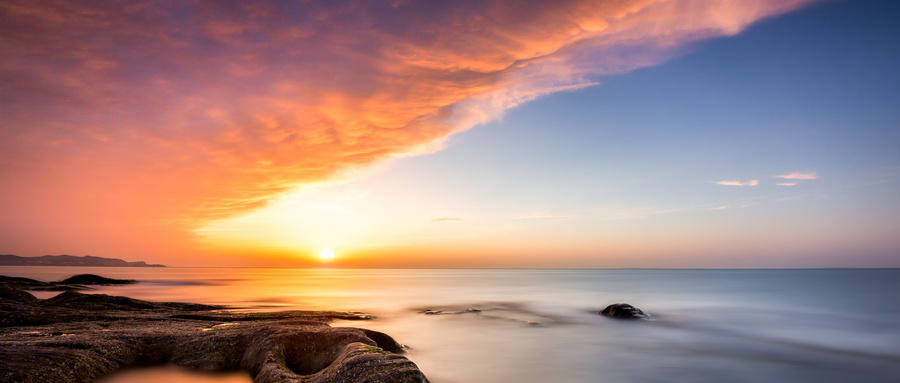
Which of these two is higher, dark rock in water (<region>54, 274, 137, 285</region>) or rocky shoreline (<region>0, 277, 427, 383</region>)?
rocky shoreline (<region>0, 277, 427, 383</region>)

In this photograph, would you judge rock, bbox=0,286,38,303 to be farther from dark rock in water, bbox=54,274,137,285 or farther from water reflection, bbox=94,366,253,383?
dark rock in water, bbox=54,274,137,285

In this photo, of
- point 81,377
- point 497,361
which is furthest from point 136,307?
point 497,361

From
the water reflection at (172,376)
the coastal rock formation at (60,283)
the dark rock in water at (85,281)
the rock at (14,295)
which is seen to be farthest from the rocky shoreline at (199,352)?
the dark rock in water at (85,281)

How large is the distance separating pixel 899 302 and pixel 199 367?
61487 millimetres

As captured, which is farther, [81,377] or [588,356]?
[588,356]

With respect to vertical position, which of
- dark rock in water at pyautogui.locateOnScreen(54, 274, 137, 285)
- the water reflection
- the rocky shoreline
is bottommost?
dark rock in water at pyautogui.locateOnScreen(54, 274, 137, 285)

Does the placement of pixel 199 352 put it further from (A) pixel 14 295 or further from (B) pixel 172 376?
(A) pixel 14 295

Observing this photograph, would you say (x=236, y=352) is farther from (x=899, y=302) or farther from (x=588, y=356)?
(x=899, y=302)

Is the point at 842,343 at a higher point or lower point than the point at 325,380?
lower

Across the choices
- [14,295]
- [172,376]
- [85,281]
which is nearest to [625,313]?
[172,376]

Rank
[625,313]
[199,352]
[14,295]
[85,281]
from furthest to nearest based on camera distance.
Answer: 1. [85,281]
2. [625,313]
3. [14,295]
4. [199,352]

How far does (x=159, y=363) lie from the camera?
12.3m

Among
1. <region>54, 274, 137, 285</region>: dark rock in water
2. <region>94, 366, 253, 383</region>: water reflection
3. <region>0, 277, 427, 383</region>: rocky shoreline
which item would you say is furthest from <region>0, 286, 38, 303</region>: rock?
<region>54, 274, 137, 285</region>: dark rock in water

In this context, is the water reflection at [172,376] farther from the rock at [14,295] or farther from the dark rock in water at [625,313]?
the dark rock in water at [625,313]
